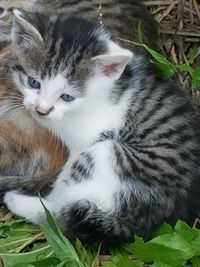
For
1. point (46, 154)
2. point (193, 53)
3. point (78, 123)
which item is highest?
point (193, 53)

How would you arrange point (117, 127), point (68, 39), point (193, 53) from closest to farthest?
point (68, 39), point (117, 127), point (193, 53)

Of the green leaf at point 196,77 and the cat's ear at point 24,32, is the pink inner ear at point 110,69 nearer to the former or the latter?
the cat's ear at point 24,32

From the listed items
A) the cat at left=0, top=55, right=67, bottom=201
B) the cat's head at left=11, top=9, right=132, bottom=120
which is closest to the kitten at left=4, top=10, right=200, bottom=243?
the cat's head at left=11, top=9, right=132, bottom=120

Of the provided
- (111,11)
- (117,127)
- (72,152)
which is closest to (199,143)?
(117,127)

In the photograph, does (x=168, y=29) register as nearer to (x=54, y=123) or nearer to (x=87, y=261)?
(x=54, y=123)

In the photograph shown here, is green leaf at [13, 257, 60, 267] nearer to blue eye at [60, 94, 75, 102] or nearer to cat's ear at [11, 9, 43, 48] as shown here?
blue eye at [60, 94, 75, 102]

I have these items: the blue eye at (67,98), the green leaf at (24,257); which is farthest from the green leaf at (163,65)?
the green leaf at (24,257)
